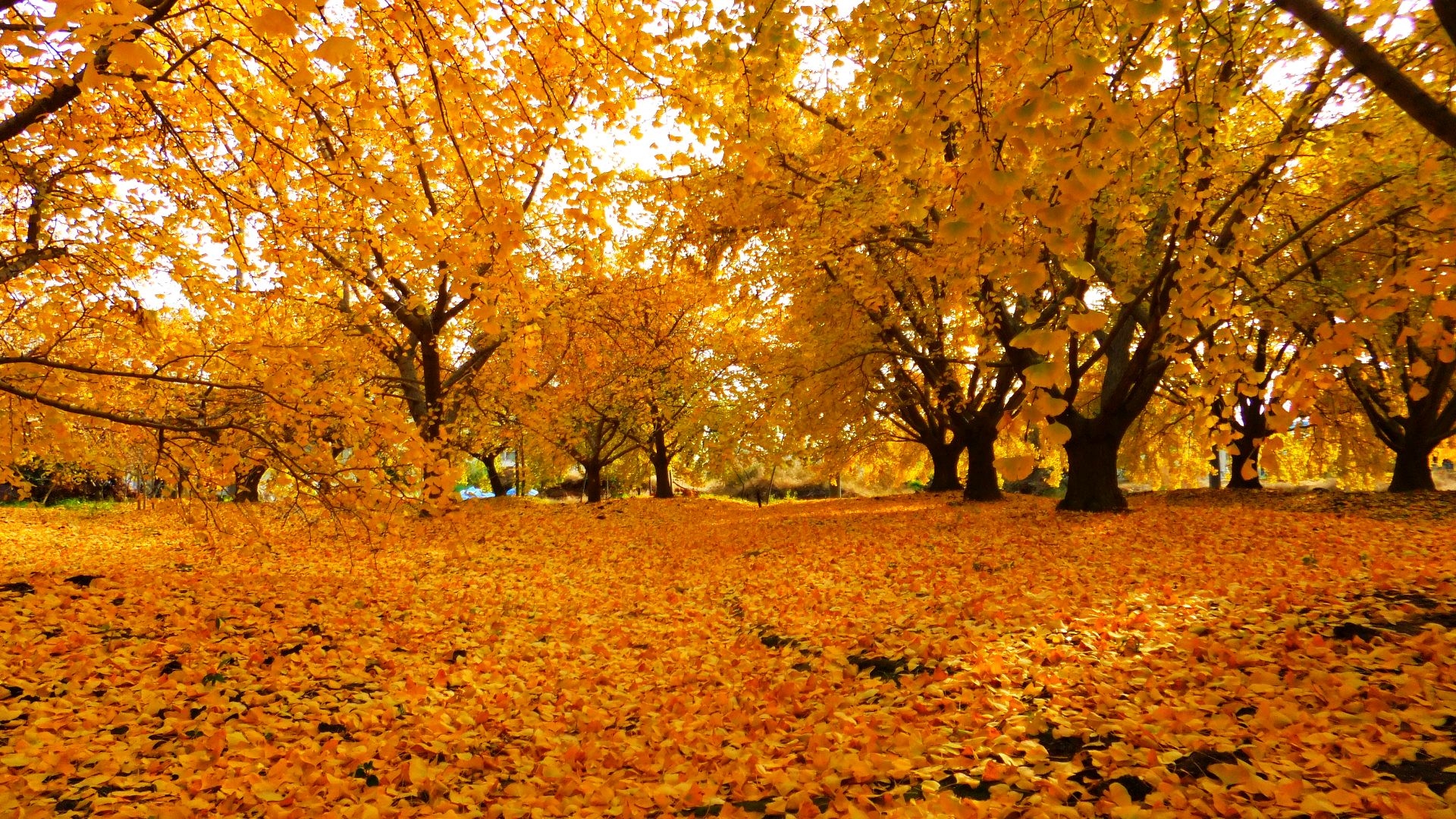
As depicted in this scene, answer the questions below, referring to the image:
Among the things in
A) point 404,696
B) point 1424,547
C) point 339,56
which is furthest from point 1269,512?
point 339,56

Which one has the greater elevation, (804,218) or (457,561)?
(804,218)

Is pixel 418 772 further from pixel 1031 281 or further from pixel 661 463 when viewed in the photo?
pixel 661 463

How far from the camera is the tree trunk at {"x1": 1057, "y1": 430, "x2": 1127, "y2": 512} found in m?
10.4

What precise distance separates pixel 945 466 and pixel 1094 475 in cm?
656

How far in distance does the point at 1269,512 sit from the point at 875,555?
620 cm

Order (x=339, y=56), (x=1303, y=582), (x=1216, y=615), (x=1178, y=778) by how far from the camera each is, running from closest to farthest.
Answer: (x=339, y=56), (x=1178, y=778), (x=1216, y=615), (x=1303, y=582)

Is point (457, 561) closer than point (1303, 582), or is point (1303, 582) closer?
point (1303, 582)

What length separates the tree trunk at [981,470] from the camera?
1406cm

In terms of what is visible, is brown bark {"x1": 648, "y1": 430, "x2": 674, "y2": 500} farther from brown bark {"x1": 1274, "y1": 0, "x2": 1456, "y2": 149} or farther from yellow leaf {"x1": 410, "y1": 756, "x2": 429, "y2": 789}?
brown bark {"x1": 1274, "y1": 0, "x2": 1456, "y2": 149}

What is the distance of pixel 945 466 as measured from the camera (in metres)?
17.0

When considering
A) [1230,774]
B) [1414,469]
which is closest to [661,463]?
[1414,469]

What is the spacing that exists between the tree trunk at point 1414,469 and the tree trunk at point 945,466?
7.55m

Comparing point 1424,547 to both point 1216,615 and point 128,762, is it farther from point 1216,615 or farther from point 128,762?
point 128,762

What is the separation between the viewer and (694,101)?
3293mm
